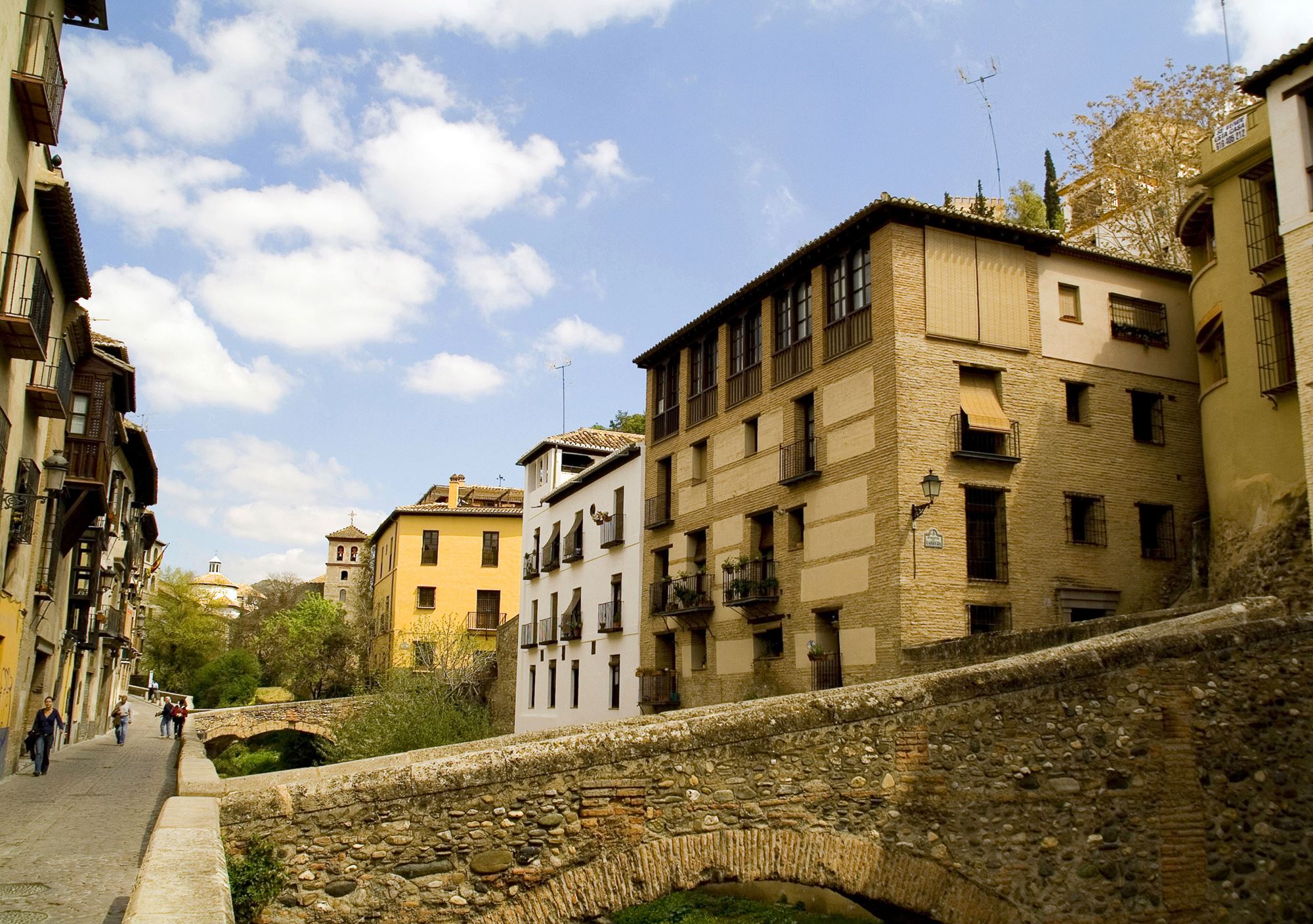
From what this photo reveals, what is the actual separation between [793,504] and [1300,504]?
9386 millimetres

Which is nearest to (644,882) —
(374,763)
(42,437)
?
(374,763)

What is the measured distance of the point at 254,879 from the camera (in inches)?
287

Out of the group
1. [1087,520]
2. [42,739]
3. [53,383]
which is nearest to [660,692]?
[1087,520]

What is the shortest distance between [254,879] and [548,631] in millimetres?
28747

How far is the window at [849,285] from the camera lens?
70.6ft

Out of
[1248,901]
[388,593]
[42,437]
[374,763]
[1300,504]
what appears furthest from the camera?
[388,593]

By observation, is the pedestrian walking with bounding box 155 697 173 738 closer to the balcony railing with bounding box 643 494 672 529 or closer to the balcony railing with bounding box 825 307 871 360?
the balcony railing with bounding box 643 494 672 529

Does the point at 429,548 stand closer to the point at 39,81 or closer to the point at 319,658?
the point at 319,658

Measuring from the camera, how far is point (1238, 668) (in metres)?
9.70

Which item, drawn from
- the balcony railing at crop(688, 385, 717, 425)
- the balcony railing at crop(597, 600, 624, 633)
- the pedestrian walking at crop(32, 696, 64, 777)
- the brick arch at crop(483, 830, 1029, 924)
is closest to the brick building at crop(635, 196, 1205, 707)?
the balcony railing at crop(688, 385, 717, 425)

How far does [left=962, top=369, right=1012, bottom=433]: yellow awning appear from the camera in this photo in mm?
20734

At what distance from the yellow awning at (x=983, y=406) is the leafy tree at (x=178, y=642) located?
63402 millimetres

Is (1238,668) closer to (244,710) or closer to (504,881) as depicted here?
(504,881)

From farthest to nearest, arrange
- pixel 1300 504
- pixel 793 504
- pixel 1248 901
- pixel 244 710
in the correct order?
pixel 244 710
pixel 793 504
pixel 1300 504
pixel 1248 901
